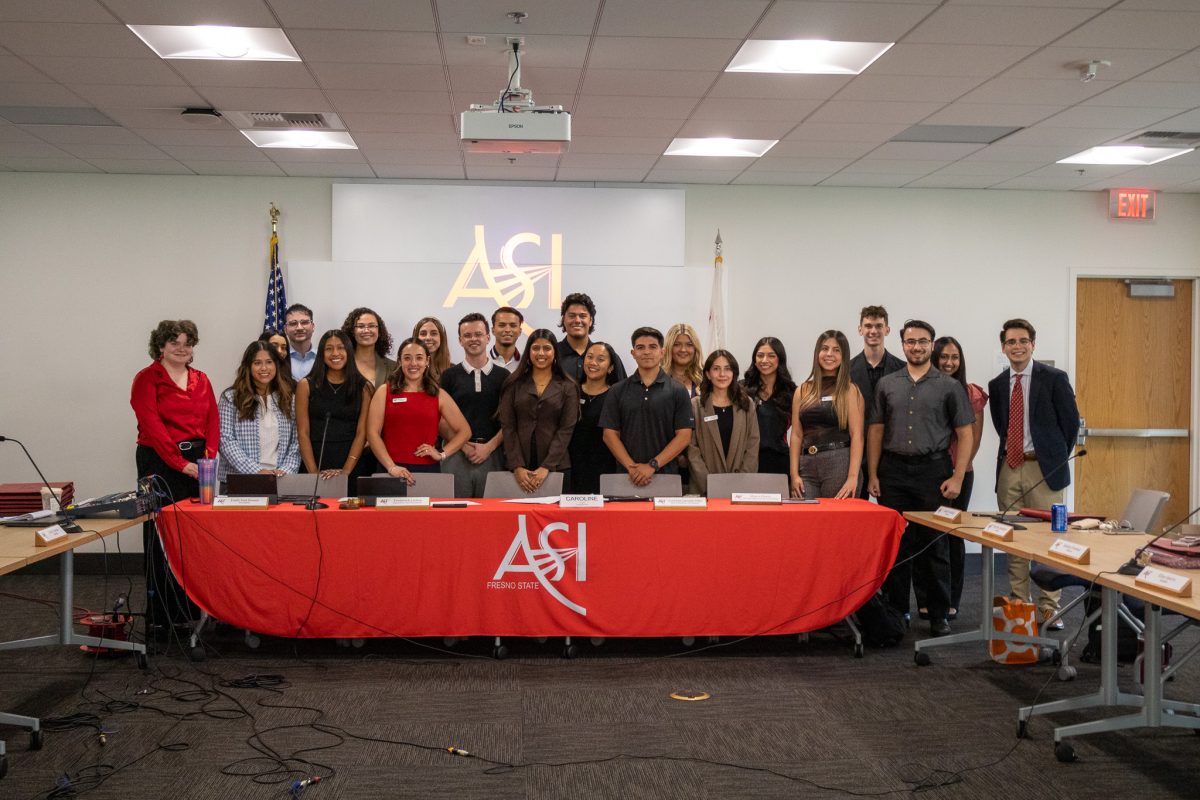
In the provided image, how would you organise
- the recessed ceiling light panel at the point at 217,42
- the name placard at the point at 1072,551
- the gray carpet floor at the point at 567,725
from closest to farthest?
the gray carpet floor at the point at 567,725
the name placard at the point at 1072,551
the recessed ceiling light panel at the point at 217,42

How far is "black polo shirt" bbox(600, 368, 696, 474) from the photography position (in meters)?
4.85

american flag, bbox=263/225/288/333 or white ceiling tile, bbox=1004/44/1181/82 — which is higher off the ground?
white ceiling tile, bbox=1004/44/1181/82

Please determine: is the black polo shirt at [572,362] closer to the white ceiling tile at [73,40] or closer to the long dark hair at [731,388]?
the long dark hair at [731,388]

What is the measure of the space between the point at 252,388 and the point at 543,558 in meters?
2.05

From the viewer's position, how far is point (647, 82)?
15.2 ft

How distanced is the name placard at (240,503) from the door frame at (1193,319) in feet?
20.5

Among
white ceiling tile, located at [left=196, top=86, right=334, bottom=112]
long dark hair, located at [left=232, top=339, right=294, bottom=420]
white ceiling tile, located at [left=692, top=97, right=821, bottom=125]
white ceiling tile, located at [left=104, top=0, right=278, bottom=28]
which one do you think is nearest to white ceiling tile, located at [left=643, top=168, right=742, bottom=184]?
white ceiling tile, located at [left=692, top=97, right=821, bottom=125]

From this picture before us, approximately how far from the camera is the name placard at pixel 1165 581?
8.69 ft

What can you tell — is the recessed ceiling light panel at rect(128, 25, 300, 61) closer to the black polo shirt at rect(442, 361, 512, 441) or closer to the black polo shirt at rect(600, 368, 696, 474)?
the black polo shirt at rect(442, 361, 512, 441)

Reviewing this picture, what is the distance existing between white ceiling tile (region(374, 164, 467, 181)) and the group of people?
5.57ft

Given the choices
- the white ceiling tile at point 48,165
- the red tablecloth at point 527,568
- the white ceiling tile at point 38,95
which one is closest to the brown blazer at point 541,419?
the red tablecloth at point 527,568

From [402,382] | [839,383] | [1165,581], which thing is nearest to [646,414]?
[839,383]

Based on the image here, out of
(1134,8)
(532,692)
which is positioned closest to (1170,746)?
(532,692)

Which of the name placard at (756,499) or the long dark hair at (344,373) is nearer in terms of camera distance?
the name placard at (756,499)
